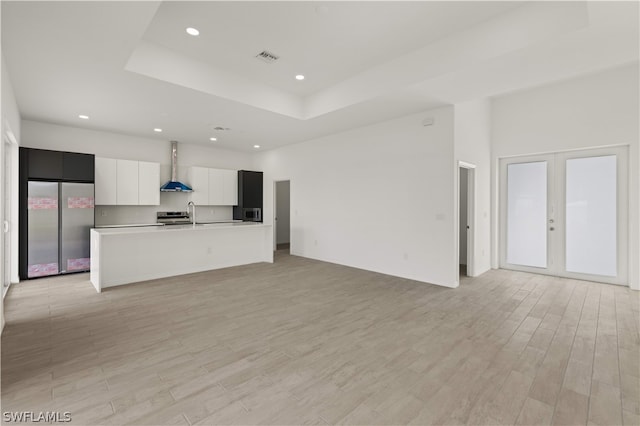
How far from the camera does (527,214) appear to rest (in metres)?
5.71

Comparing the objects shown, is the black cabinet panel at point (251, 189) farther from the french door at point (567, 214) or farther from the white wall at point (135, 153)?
the french door at point (567, 214)

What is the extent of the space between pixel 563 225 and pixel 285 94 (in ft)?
18.3

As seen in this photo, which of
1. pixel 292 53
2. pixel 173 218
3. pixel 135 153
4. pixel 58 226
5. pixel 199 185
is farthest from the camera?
pixel 199 185

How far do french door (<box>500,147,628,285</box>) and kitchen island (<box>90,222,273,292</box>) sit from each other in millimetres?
5198

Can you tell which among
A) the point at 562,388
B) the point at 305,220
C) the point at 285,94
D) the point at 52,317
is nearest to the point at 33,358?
the point at 52,317

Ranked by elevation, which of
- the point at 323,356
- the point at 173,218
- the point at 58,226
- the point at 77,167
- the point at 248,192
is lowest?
the point at 323,356

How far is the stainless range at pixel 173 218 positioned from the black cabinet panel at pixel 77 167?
1704 millimetres

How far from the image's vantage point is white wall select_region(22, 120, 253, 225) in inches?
227

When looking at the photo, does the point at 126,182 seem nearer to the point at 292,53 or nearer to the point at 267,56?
the point at 267,56

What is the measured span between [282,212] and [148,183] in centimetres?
420

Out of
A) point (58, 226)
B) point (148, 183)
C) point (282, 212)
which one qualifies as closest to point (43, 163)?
point (58, 226)

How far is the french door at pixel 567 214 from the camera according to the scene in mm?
4797

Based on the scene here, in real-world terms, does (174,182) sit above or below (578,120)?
below

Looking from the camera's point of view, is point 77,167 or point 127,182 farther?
point 127,182
